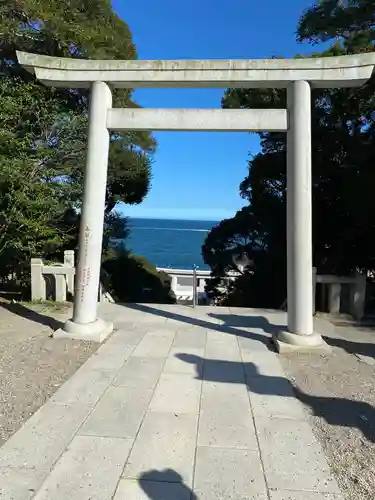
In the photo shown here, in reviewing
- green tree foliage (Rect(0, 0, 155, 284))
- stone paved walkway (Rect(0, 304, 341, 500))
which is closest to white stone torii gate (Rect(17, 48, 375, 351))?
stone paved walkway (Rect(0, 304, 341, 500))

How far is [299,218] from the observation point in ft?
16.3

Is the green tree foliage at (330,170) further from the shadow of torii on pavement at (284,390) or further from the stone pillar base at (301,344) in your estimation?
the shadow of torii on pavement at (284,390)

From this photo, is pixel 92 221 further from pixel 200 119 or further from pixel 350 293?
pixel 350 293

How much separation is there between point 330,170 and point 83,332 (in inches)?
253

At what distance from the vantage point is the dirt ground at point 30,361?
3299 millimetres

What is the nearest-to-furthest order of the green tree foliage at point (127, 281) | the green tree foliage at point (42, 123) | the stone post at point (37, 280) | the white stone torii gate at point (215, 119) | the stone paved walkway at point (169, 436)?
the stone paved walkway at point (169, 436), the white stone torii gate at point (215, 119), the green tree foliage at point (42, 123), the stone post at point (37, 280), the green tree foliage at point (127, 281)

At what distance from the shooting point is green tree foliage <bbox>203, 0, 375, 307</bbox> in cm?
743

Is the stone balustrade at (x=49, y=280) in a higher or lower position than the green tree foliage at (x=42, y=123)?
lower

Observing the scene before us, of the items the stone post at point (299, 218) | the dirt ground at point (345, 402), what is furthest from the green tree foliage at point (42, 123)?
the dirt ground at point (345, 402)

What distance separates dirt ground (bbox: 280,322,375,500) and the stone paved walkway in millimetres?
120

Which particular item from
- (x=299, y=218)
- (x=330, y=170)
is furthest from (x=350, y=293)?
(x=330, y=170)

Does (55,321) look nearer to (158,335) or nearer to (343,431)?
(158,335)

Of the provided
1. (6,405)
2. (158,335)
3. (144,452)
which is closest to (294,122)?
(158,335)

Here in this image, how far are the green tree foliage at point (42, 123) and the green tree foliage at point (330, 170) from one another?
4442 mm
